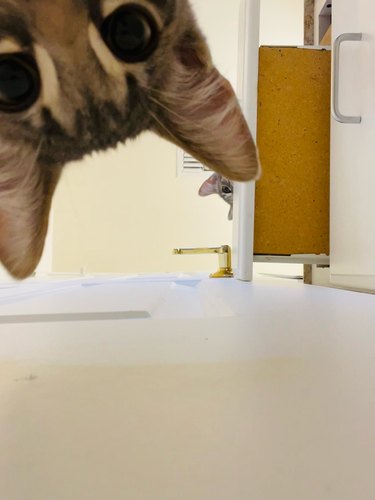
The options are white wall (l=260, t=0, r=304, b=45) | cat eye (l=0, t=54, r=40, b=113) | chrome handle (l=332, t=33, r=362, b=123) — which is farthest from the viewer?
chrome handle (l=332, t=33, r=362, b=123)

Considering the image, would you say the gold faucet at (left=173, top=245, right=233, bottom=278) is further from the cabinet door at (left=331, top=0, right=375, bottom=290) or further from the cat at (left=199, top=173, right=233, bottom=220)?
the cabinet door at (left=331, top=0, right=375, bottom=290)

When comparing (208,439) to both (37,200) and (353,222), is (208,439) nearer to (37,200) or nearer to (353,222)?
(37,200)

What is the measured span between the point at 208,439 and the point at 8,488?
0.08m

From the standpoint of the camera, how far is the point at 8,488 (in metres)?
0.15

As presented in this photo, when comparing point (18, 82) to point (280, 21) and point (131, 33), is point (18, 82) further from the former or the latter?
point (280, 21)

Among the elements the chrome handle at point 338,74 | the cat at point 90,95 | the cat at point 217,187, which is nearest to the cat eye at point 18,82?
the cat at point 90,95

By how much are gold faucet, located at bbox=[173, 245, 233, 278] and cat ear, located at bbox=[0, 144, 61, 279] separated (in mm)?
149

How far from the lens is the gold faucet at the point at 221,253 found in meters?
0.41

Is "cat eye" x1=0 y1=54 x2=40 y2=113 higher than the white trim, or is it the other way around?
the white trim

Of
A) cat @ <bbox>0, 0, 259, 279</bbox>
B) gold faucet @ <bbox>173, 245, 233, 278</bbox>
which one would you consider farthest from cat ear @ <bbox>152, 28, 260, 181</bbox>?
gold faucet @ <bbox>173, 245, 233, 278</bbox>

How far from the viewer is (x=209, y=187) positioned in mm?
347

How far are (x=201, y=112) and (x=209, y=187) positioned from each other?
0.10 metres

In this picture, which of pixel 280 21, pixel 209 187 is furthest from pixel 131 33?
pixel 280 21

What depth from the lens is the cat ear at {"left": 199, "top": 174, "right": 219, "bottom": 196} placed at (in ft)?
1.09
